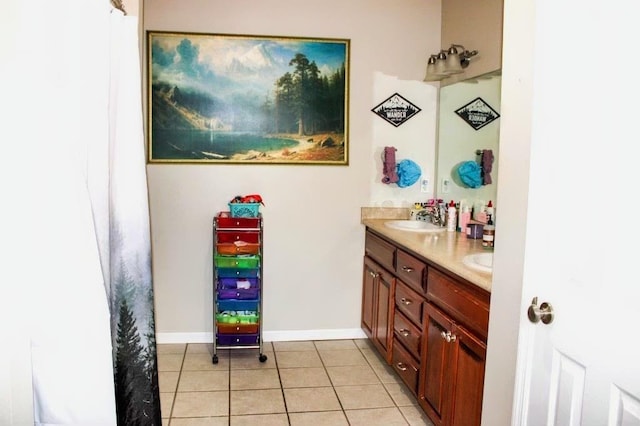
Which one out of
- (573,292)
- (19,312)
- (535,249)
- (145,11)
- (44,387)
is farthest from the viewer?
(145,11)

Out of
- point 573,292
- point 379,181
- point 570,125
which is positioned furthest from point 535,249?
point 379,181

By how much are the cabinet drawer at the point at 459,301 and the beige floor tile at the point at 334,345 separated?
4.37 feet

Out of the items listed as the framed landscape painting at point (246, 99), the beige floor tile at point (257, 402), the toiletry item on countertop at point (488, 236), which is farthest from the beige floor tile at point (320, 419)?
the framed landscape painting at point (246, 99)

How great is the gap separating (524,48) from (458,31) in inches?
82.9

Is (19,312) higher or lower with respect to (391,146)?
lower

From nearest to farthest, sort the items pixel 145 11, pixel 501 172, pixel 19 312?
1. pixel 19 312
2. pixel 501 172
3. pixel 145 11

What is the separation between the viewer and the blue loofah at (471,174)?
3.41 m

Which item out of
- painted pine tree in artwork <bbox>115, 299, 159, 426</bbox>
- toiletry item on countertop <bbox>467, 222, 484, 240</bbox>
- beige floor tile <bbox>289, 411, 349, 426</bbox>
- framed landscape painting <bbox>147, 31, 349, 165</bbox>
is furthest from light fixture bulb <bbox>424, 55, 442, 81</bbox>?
painted pine tree in artwork <bbox>115, 299, 159, 426</bbox>

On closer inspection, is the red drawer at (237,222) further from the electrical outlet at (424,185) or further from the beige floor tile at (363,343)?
the electrical outlet at (424,185)

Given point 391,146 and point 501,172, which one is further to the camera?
point 391,146

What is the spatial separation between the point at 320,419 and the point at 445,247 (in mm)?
1094

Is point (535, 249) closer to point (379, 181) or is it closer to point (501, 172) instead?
point (501, 172)

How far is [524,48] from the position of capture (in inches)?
65.6

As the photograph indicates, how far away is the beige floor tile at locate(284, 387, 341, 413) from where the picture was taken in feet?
9.68
